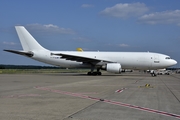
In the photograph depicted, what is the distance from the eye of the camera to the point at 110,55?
3931cm

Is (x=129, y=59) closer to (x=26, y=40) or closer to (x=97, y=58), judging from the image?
(x=97, y=58)

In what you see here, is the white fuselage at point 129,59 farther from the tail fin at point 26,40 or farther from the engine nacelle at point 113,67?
the engine nacelle at point 113,67

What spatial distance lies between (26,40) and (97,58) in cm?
1090

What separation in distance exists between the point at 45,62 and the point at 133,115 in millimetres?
34950

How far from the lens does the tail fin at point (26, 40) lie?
4041 centimetres

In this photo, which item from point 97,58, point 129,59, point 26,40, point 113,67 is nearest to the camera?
point 113,67

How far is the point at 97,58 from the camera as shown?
39.9 metres

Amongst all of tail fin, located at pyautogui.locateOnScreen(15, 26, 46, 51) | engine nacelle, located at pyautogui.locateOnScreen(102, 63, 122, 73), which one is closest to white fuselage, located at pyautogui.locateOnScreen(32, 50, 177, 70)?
tail fin, located at pyautogui.locateOnScreen(15, 26, 46, 51)

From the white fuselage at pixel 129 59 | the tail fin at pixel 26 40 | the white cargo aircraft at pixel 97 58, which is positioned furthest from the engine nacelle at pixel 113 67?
the tail fin at pixel 26 40

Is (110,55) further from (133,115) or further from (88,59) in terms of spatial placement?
(133,115)

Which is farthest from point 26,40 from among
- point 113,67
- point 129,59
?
point 129,59

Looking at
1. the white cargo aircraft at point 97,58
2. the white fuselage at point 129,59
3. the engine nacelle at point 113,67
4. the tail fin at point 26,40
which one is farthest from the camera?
the tail fin at point 26,40

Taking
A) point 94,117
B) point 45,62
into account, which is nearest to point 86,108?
point 94,117

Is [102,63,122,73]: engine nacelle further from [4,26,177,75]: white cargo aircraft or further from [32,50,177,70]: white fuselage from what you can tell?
[32,50,177,70]: white fuselage
